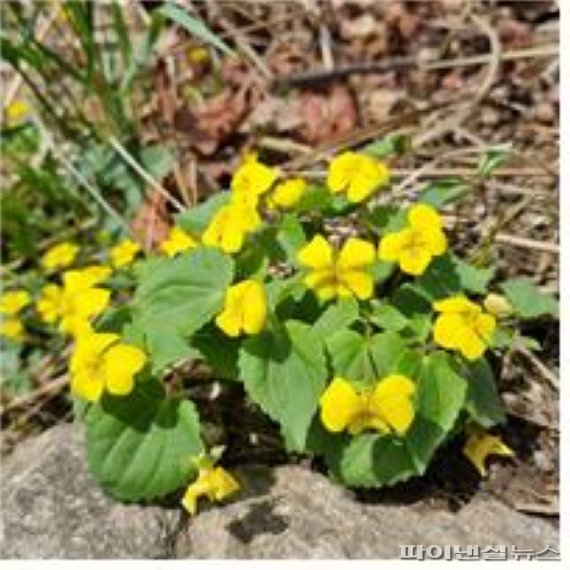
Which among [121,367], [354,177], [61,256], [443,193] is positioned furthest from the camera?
[61,256]

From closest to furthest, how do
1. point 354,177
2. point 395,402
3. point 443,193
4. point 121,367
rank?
point 395,402
point 121,367
point 354,177
point 443,193

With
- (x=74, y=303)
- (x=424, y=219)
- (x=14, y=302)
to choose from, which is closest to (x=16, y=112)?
(x=14, y=302)

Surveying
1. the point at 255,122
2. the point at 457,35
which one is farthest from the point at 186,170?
the point at 457,35

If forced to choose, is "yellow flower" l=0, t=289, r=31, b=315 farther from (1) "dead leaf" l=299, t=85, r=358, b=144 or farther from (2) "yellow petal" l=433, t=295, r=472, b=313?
(2) "yellow petal" l=433, t=295, r=472, b=313

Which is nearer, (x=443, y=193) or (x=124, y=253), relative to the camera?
(x=443, y=193)

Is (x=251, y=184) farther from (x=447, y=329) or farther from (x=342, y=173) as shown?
(x=447, y=329)

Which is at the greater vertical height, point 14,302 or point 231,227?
point 231,227

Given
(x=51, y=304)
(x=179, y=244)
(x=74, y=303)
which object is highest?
(x=179, y=244)
